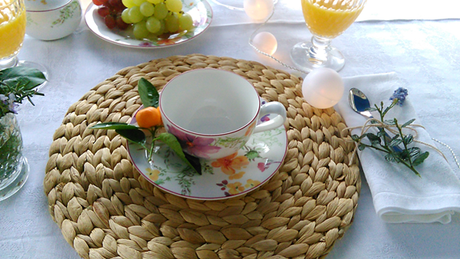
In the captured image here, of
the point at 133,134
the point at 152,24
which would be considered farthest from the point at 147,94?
the point at 152,24

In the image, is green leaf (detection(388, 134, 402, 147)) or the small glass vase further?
green leaf (detection(388, 134, 402, 147))

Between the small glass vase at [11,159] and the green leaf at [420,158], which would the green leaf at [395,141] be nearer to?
the green leaf at [420,158]

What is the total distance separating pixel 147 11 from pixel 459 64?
882 millimetres

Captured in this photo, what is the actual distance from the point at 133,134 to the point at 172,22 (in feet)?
1.52

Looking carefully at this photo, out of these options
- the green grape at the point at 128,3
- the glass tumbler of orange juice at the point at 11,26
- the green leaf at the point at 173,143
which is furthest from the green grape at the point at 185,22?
the green leaf at the point at 173,143

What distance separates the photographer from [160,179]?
659 mm

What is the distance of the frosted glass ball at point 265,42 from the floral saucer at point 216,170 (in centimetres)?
41

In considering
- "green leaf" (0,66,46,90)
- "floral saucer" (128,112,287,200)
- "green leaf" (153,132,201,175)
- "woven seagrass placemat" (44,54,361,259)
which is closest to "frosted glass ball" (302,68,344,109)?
"woven seagrass placemat" (44,54,361,259)

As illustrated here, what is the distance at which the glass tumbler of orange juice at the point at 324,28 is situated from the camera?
37.6 inches

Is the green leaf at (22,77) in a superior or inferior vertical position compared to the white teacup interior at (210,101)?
superior

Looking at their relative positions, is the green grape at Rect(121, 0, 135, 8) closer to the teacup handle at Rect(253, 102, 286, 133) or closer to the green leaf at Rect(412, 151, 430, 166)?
the teacup handle at Rect(253, 102, 286, 133)

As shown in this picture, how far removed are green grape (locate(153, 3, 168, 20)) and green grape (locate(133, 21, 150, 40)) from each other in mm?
43

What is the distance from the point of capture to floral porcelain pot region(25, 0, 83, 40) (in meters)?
0.97

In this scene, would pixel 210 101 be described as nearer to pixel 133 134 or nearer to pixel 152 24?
pixel 133 134
